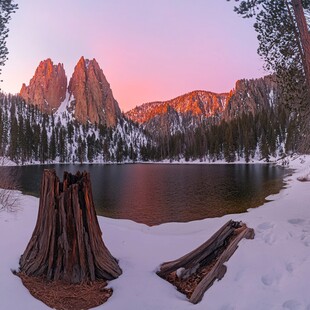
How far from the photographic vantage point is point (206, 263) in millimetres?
7598

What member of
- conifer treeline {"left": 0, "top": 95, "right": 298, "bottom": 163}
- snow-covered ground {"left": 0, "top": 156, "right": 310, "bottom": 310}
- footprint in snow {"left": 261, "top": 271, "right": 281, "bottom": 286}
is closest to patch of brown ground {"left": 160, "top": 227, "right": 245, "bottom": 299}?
snow-covered ground {"left": 0, "top": 156, "right": 310, "bottom": 310}

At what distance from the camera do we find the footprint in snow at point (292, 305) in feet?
16.6

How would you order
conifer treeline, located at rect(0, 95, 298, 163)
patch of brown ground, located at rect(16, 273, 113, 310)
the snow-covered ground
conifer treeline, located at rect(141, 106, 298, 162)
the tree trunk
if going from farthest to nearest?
conifer treeline, located at rect(0, 95, 298, 163) → conifer treeline, located at rect(141, 106, 298, 162) → the tree trunk → patch of brown ground, located at rect(16, 273, 113, 310) → the snow-covered ground

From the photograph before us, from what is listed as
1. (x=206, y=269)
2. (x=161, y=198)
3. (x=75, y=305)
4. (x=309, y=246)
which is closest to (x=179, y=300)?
(x=206, y=269)

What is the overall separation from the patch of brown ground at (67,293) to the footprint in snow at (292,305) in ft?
13.3

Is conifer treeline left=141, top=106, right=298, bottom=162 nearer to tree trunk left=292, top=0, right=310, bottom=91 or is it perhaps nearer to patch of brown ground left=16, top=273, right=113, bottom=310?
tree trunk left=292, top=0, right=310, bottom=91

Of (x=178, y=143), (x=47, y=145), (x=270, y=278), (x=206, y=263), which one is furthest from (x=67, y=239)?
(x=178, y=143)

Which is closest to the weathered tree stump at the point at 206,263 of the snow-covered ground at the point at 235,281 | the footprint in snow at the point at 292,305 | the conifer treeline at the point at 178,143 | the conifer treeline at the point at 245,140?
the snow-covered ground at the point at 235,281

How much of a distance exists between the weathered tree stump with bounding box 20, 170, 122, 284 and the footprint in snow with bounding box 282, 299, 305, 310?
4523mm

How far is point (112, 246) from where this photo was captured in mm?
11336

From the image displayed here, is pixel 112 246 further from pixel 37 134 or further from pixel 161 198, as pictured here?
pixel 37 134

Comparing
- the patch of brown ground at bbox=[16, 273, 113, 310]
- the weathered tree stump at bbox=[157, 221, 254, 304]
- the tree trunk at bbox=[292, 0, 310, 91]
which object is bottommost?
the patch of brown ground at bbox=[16, 273, 113, 310]

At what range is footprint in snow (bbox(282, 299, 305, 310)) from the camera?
16.6 feet

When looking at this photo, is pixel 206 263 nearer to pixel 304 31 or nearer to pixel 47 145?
pixel 304 31
